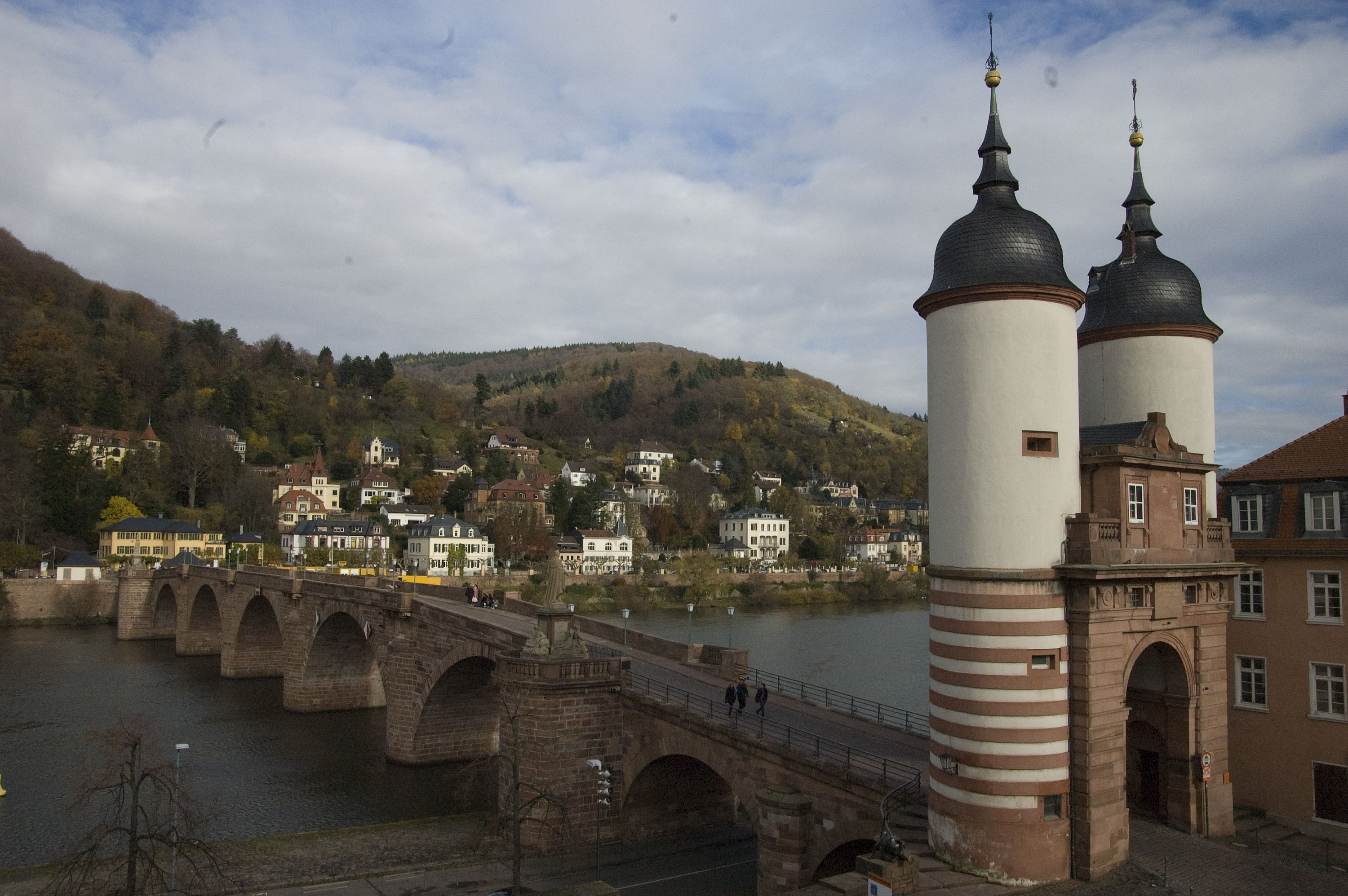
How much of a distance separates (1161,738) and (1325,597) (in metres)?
4.74

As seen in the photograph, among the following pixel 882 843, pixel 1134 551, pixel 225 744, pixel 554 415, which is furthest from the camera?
pixel 554 415

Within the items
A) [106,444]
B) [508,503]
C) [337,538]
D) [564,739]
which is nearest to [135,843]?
[564,739]

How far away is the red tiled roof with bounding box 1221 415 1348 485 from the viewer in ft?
64.6

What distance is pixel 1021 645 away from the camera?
14.8 metres

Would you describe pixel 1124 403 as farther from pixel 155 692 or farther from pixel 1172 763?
pixel 155 692

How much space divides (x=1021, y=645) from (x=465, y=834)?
16.4 meters

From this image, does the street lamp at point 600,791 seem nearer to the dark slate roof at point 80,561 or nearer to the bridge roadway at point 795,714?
the bridge roadway at point 795,714

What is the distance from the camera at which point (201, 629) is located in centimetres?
6303

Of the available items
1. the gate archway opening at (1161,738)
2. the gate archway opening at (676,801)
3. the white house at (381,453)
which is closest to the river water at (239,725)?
the gate archway opening at (676,801)

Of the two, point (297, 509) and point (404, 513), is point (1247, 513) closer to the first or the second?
point (404, 513)

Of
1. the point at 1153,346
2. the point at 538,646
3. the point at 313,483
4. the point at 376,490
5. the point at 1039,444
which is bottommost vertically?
the point at 538,646

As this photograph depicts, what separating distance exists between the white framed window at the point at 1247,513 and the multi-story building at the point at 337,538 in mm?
81848

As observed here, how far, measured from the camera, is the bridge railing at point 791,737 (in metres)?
17.5

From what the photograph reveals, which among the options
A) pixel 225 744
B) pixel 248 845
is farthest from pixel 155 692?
pixel 248 845
